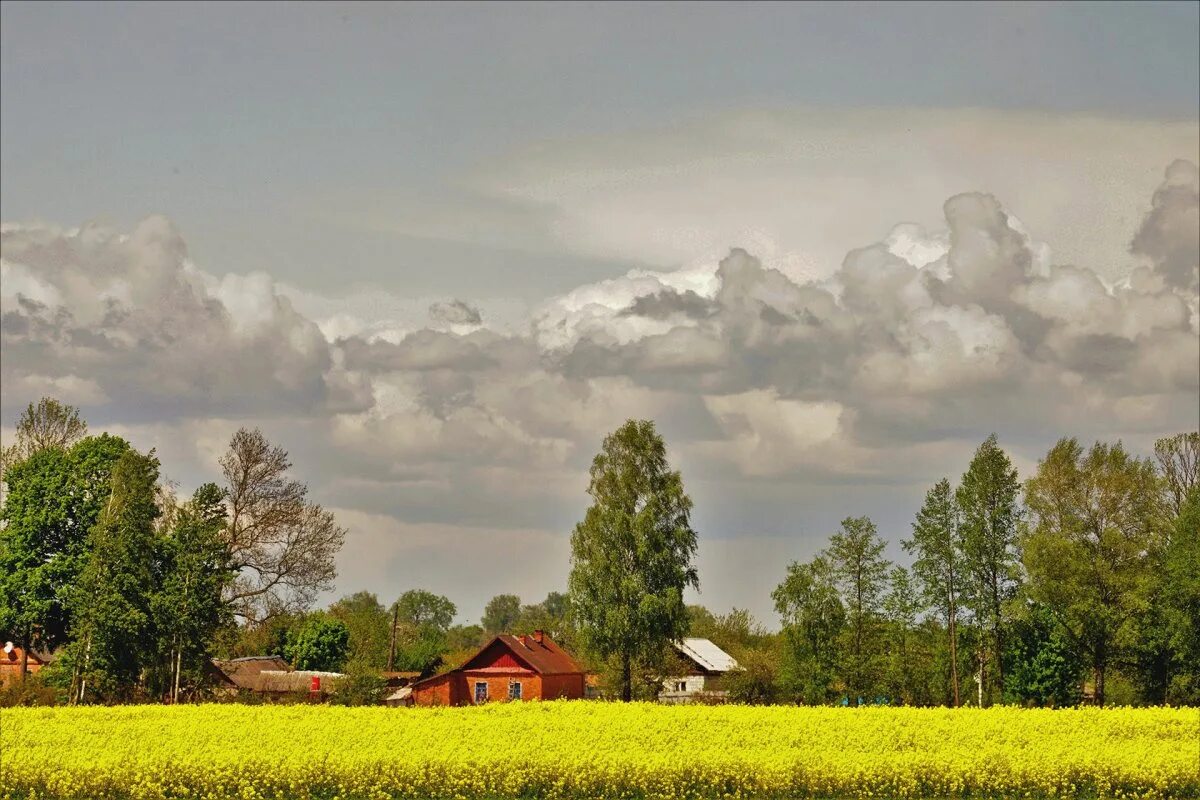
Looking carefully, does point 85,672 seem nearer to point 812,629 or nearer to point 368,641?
point 368,641

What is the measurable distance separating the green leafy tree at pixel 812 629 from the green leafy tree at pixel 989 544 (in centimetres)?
643

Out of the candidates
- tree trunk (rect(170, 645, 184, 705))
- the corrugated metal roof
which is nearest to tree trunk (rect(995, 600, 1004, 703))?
the corrugated metal roof

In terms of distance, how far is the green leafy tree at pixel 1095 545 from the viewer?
64.1 meters

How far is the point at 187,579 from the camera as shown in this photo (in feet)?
194

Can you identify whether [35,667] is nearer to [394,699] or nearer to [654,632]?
[394,699]

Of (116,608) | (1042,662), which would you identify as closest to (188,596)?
(116,608)

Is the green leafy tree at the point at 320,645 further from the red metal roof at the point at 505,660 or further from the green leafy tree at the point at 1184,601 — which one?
the green leafy tree at the point at 1184,601

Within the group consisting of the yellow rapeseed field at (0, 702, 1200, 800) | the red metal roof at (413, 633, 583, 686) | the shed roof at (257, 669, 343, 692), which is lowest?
the yellow rapeseed field at (0, 702, 1200, 800)

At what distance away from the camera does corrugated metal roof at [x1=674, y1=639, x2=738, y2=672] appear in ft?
298

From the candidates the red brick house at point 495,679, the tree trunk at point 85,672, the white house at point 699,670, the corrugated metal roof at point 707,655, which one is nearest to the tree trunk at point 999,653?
the white house at point 699,670

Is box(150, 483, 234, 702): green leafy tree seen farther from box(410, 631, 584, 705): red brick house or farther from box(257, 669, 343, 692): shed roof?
box(257, 669, 343, 692): shed roof

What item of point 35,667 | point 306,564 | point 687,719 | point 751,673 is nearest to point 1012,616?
point 751,673

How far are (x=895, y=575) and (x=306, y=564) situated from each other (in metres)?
27.9

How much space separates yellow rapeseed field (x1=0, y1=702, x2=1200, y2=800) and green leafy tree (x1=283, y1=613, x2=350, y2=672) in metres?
51.7
